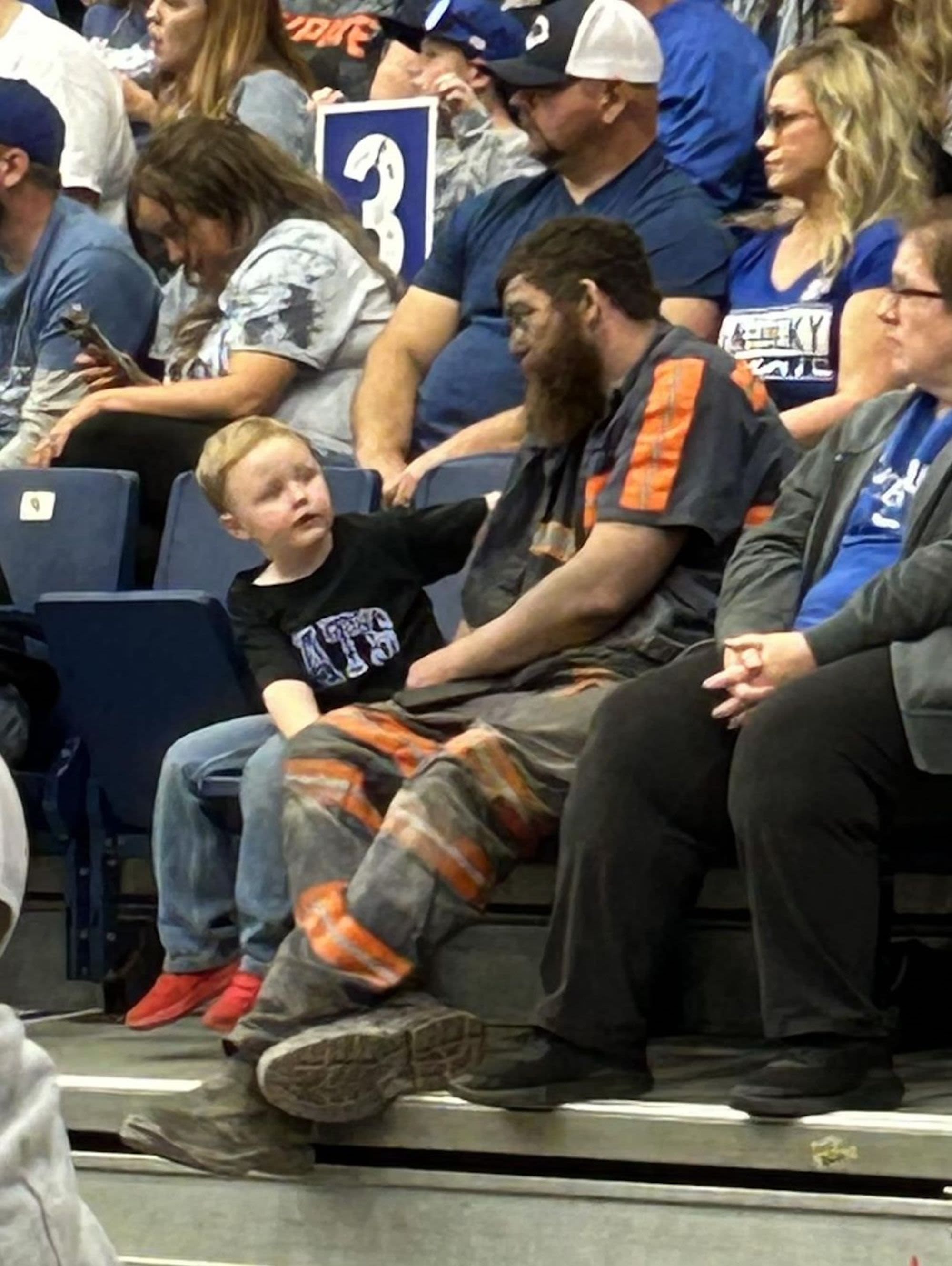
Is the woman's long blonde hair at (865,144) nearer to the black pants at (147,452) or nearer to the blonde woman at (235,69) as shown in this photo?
the black pants at (147,452)

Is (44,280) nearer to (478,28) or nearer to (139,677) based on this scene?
(478,28)

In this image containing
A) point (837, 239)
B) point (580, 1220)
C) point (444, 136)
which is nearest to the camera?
point (580, 1220)

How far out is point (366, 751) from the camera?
3.38 metres

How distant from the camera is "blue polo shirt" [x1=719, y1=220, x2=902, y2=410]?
3.94m

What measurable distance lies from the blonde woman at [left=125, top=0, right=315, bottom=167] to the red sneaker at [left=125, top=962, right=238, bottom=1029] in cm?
185

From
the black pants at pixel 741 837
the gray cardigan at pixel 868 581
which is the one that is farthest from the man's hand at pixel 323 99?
the black pants at pixel 741 837

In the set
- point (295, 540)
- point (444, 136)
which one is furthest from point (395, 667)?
point (444, 136)

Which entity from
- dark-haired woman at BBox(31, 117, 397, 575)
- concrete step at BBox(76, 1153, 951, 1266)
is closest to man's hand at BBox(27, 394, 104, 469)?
dark-haired woman at BBox(31, 117, 397, 575)

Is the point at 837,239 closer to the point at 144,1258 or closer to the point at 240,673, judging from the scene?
the point at 240,673

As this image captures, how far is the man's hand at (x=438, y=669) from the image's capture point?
3.51 metres

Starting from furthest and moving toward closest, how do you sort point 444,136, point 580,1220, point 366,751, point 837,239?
point 444,136 < point 837,239 < point 366,751 < point 580,1220

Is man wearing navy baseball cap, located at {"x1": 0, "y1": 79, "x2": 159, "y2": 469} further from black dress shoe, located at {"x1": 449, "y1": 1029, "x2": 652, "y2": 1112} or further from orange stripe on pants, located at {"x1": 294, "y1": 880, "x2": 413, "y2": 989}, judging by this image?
black dress shoe, located at {"x1": 449, "y1": 1029, "x2": 652, "y2": 1112}

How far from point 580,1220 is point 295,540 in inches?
43.0

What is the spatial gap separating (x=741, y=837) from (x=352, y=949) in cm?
52
